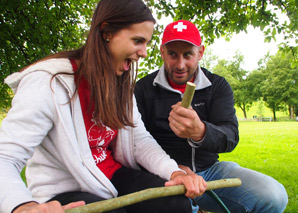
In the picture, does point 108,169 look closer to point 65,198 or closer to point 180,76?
point 65,198

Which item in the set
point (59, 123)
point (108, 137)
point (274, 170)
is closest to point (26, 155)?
point (59, 123)

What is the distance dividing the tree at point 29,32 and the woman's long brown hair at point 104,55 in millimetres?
4204

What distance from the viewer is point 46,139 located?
4.99 feet

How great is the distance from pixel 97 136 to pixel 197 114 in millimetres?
887

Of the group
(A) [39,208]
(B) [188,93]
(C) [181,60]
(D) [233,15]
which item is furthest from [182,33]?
(D) [233,15]

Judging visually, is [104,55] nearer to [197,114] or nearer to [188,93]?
[188,93]

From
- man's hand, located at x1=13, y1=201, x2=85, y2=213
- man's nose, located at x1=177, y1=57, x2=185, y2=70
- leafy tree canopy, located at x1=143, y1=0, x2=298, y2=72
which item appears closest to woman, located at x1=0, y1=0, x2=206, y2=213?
man's hand, located at x1=13, y1=201, x2=85, y2=213

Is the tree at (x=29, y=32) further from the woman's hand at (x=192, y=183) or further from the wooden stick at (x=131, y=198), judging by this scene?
the wooden stick at (x=131, y=198)

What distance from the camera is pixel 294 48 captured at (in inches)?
238

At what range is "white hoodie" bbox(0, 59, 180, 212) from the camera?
1.27 meters

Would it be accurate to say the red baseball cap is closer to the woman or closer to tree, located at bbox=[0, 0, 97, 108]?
the woman

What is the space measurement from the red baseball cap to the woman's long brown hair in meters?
0.74

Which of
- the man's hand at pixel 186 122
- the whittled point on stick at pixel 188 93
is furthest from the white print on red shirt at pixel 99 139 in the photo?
the whittled point on stick at pixel 188 93

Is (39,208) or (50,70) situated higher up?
(50,70)
